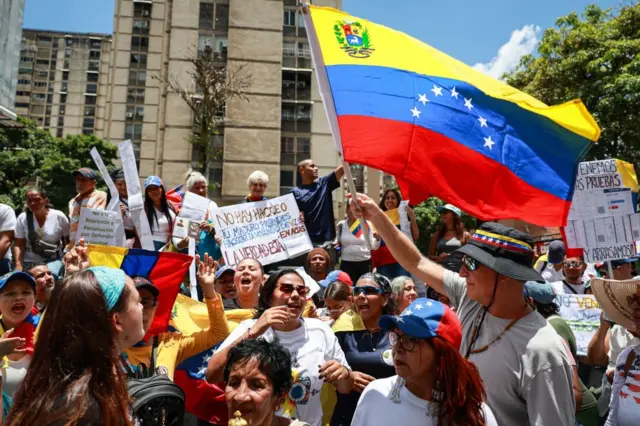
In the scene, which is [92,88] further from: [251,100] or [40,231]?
[40,231]

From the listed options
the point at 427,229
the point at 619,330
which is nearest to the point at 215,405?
the point at 619,330

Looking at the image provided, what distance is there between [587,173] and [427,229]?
28739mm

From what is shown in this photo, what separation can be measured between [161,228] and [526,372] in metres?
5.34

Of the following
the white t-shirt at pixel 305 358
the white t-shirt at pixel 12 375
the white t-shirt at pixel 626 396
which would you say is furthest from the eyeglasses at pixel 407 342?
the white t-shirt at pixel 12 375

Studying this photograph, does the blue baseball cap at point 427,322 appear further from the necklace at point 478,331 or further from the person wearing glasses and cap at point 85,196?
the person wearing glasses and cap at point 85,196

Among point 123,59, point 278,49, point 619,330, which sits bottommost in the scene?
point 619,330

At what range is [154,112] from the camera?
54344 mm

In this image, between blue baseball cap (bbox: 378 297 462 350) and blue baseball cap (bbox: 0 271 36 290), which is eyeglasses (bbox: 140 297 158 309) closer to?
blue baseball cap (bbox: 0 271 36 290)

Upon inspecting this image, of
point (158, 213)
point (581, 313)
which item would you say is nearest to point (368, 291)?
point (581, 313)

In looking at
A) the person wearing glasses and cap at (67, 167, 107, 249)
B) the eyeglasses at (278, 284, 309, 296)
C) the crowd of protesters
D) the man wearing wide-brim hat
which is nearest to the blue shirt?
the crowd of protesters

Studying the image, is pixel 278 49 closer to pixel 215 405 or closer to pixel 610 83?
pixel 610 83

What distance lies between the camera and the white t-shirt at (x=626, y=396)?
3.27 metres

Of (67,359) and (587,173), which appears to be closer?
(67,359)

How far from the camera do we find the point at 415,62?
4070mm
